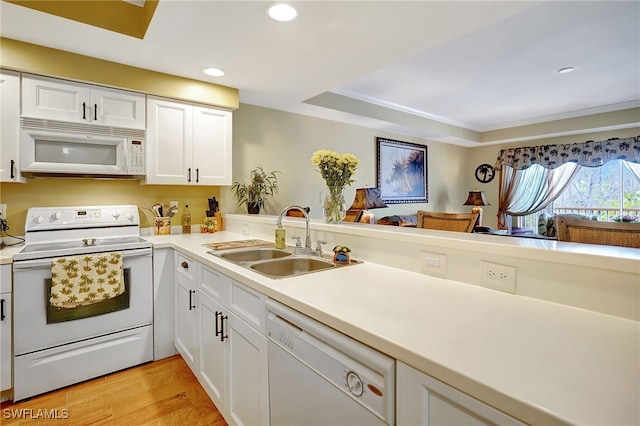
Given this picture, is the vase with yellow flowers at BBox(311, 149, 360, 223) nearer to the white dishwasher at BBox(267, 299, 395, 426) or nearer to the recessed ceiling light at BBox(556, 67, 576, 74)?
the white dishwasher at BBox(267, 299, 395, 426)

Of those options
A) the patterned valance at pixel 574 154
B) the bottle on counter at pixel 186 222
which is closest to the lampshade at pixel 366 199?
the bottle on counter at pixel 186 222

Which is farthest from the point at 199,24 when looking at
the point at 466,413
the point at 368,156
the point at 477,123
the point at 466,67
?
the point at 477,123

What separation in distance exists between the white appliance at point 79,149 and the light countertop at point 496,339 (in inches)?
72.9

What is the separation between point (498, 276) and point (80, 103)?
2.87m

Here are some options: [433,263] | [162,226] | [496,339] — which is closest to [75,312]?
[162,226]

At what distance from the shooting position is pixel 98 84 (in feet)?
7.71

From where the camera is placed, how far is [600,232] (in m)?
1.34

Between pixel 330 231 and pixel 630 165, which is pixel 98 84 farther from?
pixel 630 165

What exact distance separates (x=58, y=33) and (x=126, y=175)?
1.02m

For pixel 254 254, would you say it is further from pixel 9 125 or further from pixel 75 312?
pixel 9 125

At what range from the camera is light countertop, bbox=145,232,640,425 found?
1.83 ft

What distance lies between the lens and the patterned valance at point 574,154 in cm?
502

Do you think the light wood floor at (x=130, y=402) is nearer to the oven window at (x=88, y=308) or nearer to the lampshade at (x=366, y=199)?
the oven window at (x=88, y=308)

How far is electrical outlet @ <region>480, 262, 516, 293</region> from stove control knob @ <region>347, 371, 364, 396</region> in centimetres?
67
